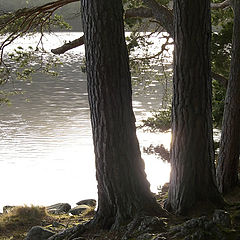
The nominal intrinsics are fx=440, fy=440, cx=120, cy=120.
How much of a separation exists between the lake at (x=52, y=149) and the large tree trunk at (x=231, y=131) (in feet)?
14.6

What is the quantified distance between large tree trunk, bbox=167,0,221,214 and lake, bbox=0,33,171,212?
5.06 metres

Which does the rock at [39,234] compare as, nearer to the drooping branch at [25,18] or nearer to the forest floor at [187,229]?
the forest floor at [187,229]

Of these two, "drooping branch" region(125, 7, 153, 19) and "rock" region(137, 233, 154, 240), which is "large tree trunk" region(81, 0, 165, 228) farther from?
"drooping branch" region(125, 7, 153, 19)

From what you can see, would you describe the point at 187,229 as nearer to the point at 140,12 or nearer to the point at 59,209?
the point at 140,12

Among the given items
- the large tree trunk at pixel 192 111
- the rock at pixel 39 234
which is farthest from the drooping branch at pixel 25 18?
Answer: the large tree trunk at pixel 192 111

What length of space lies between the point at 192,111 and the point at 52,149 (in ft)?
56.7

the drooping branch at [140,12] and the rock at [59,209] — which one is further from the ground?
the drooping branch at [140,12]

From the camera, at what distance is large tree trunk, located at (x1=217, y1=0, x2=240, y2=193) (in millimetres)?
7004

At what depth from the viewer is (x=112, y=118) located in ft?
16.7

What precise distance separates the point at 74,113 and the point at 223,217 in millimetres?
26012

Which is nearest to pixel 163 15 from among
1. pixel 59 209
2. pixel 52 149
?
pixel 59 209

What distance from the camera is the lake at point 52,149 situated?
16078 millimetres

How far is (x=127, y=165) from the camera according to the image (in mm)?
5207

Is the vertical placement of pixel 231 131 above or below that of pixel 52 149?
above
